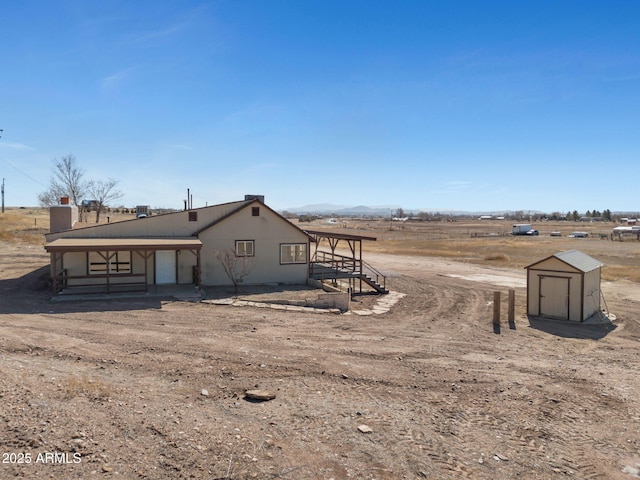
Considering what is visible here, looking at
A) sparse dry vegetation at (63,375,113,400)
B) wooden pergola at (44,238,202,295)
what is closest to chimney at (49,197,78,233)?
wooden pergola at (44,238,202,295)

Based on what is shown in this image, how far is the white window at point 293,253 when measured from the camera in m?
25.6

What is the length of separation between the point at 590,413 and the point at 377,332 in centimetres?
740

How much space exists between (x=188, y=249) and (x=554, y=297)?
656 inches

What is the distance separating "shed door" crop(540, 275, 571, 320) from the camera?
18.9m

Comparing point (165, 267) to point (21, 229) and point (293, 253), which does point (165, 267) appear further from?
point (21, 229)

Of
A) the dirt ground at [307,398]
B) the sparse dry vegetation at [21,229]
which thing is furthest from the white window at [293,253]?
the sparse dry vegetation at [21,229]

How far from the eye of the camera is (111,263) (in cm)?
2264

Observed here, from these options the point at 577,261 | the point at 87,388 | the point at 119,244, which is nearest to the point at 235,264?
the point at 119,244

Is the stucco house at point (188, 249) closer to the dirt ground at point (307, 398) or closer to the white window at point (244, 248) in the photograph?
the white window at point (244, 248)

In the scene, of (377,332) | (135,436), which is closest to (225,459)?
(135,436)

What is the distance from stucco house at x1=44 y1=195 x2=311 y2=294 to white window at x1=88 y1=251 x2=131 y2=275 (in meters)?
0.04

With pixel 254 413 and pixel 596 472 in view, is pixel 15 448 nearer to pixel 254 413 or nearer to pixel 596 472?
pixel 254 413

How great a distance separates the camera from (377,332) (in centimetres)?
1575

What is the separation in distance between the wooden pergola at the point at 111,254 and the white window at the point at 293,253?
473cm
